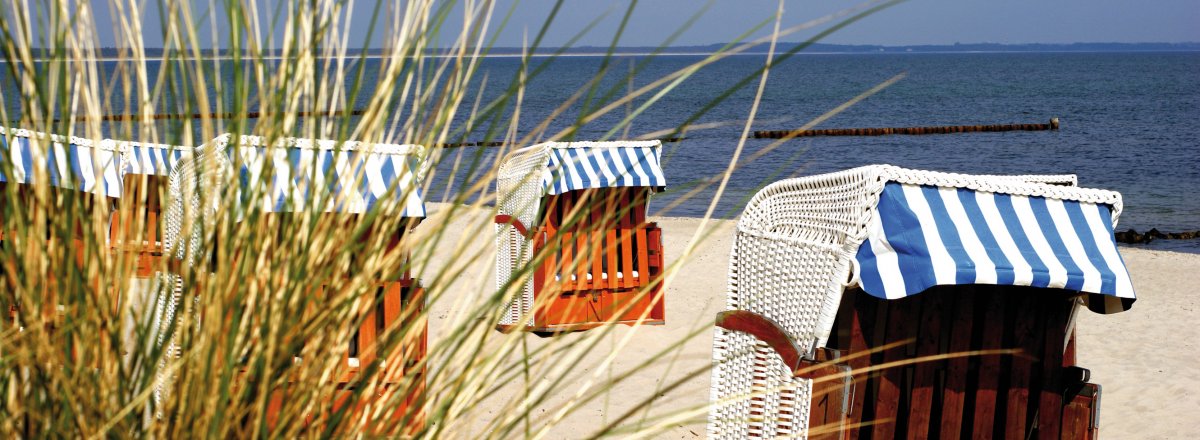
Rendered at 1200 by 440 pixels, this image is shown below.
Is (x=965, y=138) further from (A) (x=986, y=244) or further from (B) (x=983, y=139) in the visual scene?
(A) (x=986, y=244)

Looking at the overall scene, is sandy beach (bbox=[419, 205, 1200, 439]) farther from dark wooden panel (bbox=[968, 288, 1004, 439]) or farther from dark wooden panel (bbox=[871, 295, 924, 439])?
dark wooden panel (bbox=[968, 288, 1004, 439])

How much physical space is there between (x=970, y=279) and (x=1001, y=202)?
33 cm

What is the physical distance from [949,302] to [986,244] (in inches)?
8.6

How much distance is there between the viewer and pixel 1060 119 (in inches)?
1949

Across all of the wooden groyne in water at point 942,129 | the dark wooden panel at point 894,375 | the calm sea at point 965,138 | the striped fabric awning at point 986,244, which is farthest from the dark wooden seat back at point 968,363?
the wooden groyne in water at point 942,129

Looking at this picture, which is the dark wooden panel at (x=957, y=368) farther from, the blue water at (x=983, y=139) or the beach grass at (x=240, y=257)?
the beach grass at (x=240, y=257)

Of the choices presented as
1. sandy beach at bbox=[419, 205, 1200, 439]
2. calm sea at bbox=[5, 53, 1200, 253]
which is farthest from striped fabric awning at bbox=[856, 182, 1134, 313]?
sandy beach at bbox=[419, 205, 1200, 439]

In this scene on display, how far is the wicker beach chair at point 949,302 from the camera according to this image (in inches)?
111

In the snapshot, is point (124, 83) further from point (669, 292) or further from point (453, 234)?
point (453, 234)

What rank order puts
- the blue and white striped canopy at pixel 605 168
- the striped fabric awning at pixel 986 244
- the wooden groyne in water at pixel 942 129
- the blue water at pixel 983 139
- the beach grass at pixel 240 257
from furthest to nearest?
1. the wooden groyne in water at pixel 942 129
2. the blue water at pixel 983 139
3. the blue and white striped canopy at pixel 605 168
4. the striped fabric awning at pixel 986 244
5. the beach grass at pixel 240 257

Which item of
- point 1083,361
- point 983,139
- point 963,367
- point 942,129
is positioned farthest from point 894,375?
point 942,129

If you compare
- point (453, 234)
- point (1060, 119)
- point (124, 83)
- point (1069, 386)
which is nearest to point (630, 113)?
point (124, 83)

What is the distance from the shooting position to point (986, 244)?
2.86m

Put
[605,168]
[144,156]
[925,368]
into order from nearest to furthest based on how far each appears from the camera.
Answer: [144,156], [925,368], [605,168]
